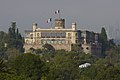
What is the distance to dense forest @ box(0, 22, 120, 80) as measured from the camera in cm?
5089

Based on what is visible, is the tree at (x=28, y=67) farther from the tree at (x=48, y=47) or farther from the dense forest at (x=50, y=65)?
the tree at (x=48, y=47)

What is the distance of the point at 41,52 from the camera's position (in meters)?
118

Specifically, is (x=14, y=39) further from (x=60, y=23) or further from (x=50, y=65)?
(x=50, y=65)

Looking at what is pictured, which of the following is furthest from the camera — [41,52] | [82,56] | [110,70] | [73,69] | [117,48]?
[117,48]

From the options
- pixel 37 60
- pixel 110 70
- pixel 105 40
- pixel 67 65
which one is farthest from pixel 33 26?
pixel 37 60

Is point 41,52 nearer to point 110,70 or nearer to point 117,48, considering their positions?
point 117,48

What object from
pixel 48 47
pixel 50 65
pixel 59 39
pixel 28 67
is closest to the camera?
pixel 28 67

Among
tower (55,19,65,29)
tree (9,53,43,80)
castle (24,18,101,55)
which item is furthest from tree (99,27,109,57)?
tree (9,53,43,80)

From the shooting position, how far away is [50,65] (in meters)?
75.3

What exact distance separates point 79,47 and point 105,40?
16.5 metres

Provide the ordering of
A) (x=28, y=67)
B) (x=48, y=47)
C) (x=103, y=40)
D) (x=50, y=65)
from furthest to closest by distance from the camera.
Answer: (x=103, y=40), (x=48, y=47), (x=50, y=65), (x=28, y=67)

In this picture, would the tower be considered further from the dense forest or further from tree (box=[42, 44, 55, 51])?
tree (box=[42, 44, 55, 51])

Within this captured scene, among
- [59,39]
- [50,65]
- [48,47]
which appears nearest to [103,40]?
[59,39]

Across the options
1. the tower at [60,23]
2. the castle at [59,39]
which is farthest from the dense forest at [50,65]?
the tower at [60,23]
